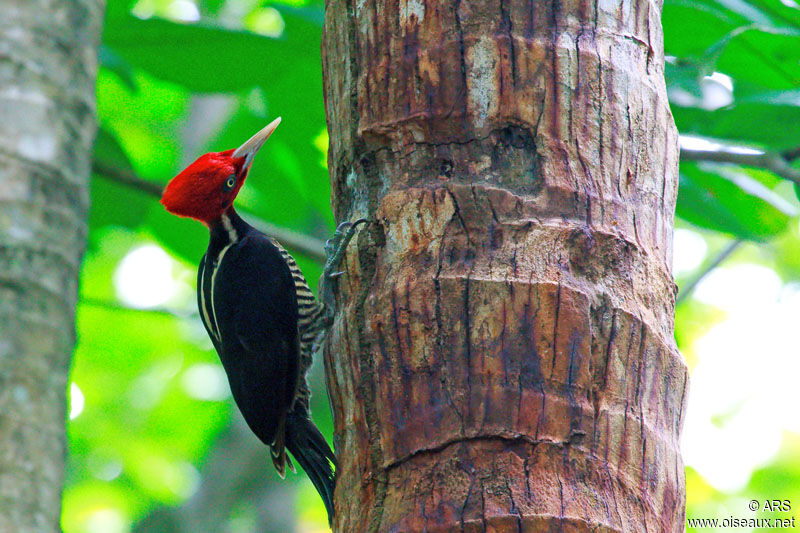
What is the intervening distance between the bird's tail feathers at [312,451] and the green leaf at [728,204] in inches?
70.5

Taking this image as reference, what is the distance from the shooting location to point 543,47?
2039 millimetres

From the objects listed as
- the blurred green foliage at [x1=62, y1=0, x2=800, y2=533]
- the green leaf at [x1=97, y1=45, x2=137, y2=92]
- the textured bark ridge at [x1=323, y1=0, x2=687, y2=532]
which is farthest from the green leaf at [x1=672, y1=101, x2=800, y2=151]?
the green leaf at [x1=97, y1=45, x2=137, y2=92]

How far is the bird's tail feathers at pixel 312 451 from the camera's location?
2730 millimetres

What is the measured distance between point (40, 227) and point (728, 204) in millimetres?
2726

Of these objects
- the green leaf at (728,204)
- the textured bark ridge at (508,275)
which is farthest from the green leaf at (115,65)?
the green leaf at (728,204)

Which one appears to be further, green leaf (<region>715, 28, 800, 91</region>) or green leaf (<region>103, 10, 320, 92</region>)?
green leaf (<region>103, 10, 320, 92</region>)

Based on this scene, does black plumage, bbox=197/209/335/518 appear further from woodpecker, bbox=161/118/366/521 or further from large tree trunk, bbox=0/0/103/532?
large tree trunk, bbox=0/0/103/532

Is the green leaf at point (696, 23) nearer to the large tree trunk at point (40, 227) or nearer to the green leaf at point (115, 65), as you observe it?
the large tree trunk at point (40, 227)

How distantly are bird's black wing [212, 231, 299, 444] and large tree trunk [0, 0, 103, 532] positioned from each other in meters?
0.60

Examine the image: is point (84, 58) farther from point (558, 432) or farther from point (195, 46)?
point (558, 432)

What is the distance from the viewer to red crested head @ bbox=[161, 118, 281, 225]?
3533mm

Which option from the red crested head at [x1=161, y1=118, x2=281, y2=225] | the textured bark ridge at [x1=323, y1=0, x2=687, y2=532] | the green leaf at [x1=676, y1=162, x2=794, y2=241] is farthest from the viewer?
the green leaf at [x1=676, y1=162, x2=794, y2=241]

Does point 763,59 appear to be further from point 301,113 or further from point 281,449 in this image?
point 281,449

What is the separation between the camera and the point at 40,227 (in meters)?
2.82
